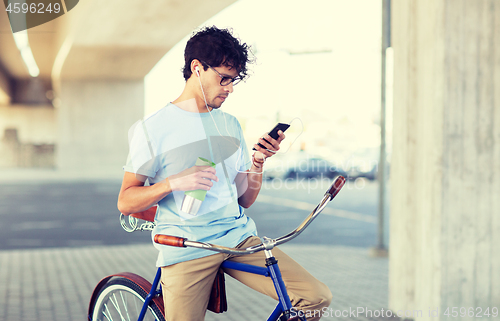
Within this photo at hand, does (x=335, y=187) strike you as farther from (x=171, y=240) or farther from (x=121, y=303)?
(x=121, y=303)

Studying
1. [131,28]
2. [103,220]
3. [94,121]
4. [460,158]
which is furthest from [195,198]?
[94,121]

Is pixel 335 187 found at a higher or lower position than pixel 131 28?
lower

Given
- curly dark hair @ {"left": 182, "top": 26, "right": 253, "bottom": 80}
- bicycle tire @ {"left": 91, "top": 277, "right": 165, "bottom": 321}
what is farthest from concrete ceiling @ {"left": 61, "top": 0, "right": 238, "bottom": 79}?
curly dark hair @ {"left": 182, "top": 26, "right": 253, "bottom": 80}

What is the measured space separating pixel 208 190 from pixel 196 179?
14 cm

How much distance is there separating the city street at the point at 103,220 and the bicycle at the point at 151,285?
6057 millimetres

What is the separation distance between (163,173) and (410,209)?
8.99ft

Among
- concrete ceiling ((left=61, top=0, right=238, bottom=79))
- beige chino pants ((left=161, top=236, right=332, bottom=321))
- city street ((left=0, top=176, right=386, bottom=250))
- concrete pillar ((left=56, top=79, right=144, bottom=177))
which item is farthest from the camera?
concrete pillar ((left=56, top=79, right=144, bottom=177))

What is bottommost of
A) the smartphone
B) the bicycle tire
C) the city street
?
the city street

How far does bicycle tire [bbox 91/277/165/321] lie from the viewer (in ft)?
7.36

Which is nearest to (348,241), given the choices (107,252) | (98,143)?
(107,252)

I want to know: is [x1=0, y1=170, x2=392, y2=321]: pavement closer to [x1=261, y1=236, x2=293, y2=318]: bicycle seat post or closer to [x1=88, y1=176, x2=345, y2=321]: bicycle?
[x1=88, y1=176, x2=345, y2=321]: bicycle

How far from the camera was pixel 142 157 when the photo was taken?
192 centimetres

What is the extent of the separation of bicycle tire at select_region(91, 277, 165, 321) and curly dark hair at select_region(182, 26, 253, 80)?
975 mm

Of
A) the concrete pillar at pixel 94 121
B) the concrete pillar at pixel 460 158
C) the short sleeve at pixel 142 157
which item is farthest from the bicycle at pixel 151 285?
the concrete pillar at pixel 94 121
